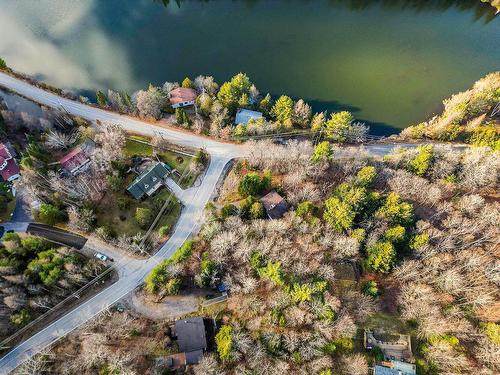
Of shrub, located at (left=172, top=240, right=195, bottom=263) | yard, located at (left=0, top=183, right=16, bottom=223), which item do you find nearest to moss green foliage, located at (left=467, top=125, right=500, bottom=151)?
shrub, located at (left=172, top=240, right=195, bottom=263)

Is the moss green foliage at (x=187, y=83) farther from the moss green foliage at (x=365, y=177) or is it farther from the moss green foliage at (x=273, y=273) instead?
the moss green foliage at (x=273, y=273)

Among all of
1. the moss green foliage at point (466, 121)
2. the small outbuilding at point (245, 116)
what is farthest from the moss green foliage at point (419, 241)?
the small outbuilding at point (245, 116)

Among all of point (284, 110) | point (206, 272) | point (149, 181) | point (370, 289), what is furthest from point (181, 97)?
point (370, 289)

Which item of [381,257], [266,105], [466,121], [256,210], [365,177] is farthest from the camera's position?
[466,121]

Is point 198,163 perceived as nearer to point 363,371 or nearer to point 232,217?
point 232,217

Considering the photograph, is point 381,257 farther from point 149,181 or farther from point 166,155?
point 166,155

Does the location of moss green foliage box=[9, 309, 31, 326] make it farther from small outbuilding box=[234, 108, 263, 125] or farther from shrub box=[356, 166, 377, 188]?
shrub box=[356, 166, 377, 188]

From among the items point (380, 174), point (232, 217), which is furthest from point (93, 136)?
point (380, 174)
